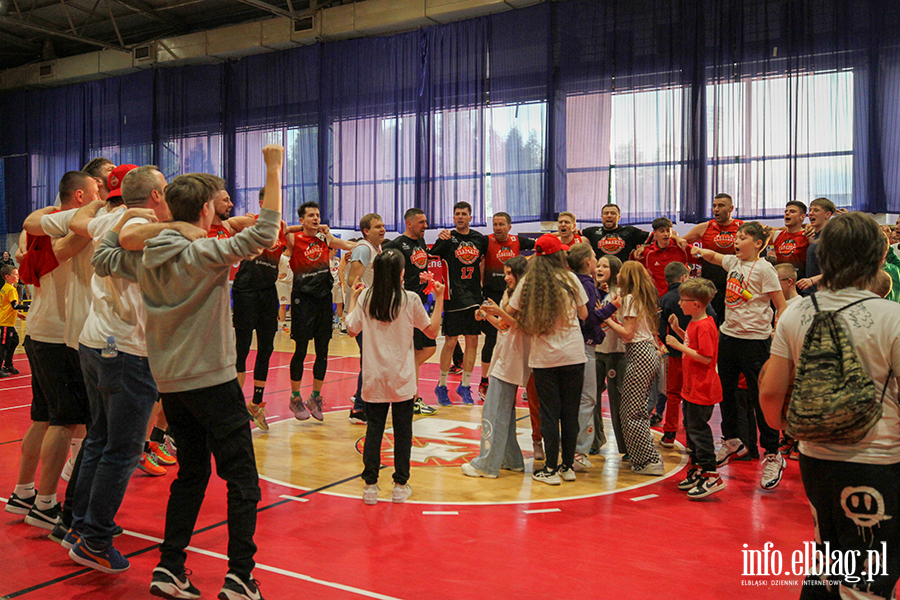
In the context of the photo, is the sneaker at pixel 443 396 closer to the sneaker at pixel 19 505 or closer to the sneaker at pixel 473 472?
the sneaker at pixel 473 472

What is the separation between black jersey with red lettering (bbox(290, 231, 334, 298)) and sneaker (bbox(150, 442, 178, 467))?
207 cm

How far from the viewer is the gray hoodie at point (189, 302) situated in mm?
2766

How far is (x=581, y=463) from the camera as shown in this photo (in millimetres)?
5262

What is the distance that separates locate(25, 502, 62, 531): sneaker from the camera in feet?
12.8

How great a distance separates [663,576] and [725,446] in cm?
219

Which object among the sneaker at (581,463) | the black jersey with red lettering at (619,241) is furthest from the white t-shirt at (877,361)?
the black jersey with red lettering at (619,241)

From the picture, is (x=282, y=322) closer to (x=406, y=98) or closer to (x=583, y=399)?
(x=406, y=98)

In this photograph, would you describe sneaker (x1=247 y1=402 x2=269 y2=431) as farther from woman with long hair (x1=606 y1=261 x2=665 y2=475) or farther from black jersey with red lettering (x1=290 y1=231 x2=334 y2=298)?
woman with long hair (x1=606 y1=261 x2=665 y2=475)

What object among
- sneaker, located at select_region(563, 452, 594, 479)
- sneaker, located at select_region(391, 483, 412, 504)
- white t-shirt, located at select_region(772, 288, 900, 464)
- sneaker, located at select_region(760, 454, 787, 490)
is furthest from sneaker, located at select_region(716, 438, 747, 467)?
white t-shirt, located at select_region(772, 288, 900, 464)

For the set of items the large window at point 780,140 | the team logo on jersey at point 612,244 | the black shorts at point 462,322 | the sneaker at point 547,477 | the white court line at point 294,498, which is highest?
the large window at point 780,140

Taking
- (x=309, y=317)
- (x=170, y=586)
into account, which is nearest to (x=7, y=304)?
(x=309, y=317)

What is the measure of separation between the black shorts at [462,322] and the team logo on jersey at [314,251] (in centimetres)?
177

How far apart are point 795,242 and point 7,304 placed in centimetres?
1066

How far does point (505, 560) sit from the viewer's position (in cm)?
352
